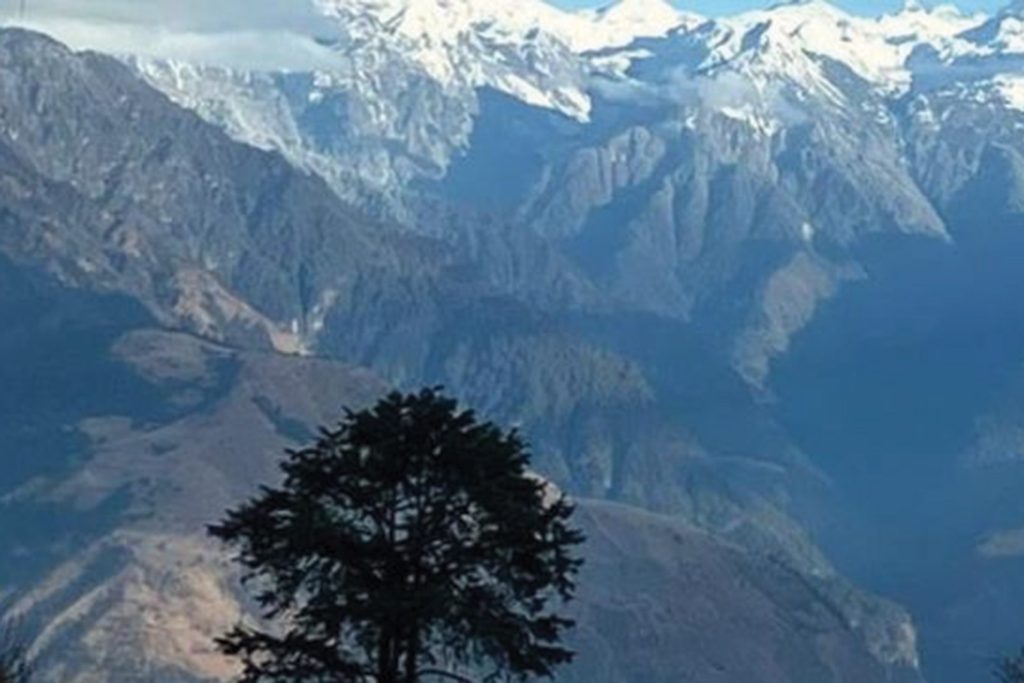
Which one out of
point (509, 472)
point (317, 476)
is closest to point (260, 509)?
point (317, 476)

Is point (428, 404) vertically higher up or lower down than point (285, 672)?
higher up

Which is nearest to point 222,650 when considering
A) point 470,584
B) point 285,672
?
point 285,672

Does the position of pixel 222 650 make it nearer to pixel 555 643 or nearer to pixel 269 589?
pixel 269 589

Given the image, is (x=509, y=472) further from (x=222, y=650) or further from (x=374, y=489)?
(x=222, y=650)

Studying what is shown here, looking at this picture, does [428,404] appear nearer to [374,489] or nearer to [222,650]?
[374,489]

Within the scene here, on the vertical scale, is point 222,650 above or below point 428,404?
below
